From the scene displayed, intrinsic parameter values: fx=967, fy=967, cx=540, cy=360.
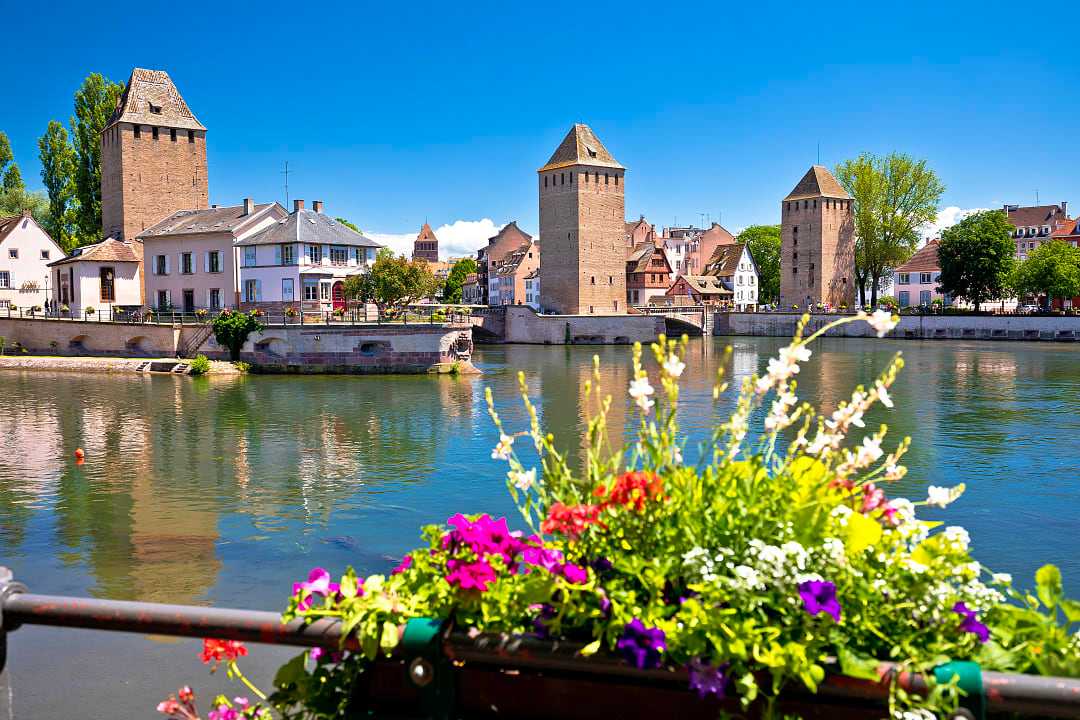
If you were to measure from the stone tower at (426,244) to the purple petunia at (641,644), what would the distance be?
158524 mm

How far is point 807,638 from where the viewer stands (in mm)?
2195

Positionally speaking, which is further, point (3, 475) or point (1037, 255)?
point (1037, 255)

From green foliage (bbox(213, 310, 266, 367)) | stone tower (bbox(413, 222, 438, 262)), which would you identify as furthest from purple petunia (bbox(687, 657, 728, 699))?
stone tower (bbox(413, 222, 438, 262))

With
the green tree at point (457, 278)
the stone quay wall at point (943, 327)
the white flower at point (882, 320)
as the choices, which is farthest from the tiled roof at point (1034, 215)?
the white flower at point (882, 320)

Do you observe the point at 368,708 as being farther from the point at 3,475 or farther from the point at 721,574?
the point at 3,475

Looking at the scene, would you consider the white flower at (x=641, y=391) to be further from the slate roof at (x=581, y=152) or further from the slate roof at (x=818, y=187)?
the slate roof at (x=818, y=187)

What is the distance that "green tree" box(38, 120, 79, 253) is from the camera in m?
61.1

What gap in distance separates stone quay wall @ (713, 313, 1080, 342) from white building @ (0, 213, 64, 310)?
46520mm

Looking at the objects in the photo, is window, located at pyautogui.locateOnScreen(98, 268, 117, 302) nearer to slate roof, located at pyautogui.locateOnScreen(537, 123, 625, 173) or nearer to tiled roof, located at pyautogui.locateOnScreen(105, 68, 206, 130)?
tiled roof, located at pyautogui.locateOnScreen(105, 68, 206, 130)

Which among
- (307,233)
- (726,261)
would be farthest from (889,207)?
(307,233)

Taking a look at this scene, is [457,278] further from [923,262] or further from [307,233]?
[307,233]

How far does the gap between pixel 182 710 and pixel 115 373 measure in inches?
1537

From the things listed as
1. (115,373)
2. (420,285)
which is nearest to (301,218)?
(420,285)

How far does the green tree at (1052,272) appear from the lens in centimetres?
6438
